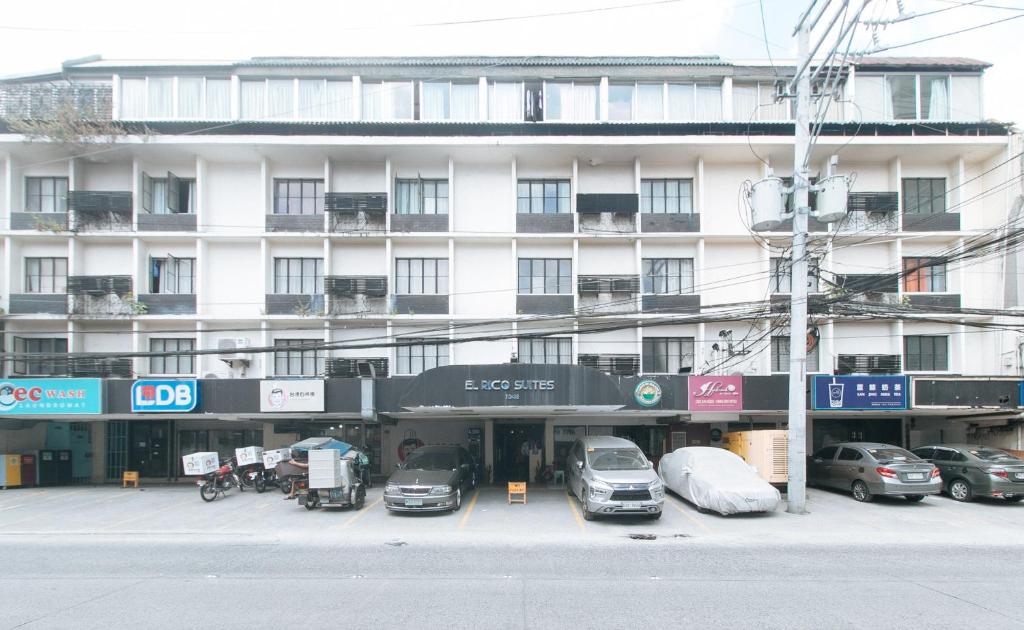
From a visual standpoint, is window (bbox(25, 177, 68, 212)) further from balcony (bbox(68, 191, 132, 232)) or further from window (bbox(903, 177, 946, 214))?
window (bbox(903, 177, 946, 214))

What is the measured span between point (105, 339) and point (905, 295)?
2885cm

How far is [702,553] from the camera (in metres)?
10.7

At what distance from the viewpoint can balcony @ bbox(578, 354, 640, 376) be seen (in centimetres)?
2167

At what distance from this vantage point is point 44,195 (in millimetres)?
22391

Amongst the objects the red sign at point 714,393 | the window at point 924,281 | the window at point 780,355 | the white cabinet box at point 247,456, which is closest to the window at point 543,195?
the red sign at point 714,393

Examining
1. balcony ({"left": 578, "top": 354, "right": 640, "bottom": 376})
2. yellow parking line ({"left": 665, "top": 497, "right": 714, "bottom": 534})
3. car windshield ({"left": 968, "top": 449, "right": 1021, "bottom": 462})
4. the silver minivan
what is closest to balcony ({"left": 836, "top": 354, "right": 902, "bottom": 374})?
car windshield ({"left": 968, "top": 449, "right": 1021, "bottom": 462})

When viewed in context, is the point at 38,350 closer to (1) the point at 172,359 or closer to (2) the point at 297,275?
(1) the point at 172,359

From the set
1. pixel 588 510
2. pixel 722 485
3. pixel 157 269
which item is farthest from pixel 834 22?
Answer: pixel 157 269

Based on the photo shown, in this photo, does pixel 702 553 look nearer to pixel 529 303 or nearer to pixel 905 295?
pixel 529 303

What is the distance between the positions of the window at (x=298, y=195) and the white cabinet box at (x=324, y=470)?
424 inches

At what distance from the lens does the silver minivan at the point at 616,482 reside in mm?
13438

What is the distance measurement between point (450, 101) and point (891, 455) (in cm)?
1836

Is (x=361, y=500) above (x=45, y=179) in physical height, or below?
below

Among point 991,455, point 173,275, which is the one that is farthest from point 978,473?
point 173,275
